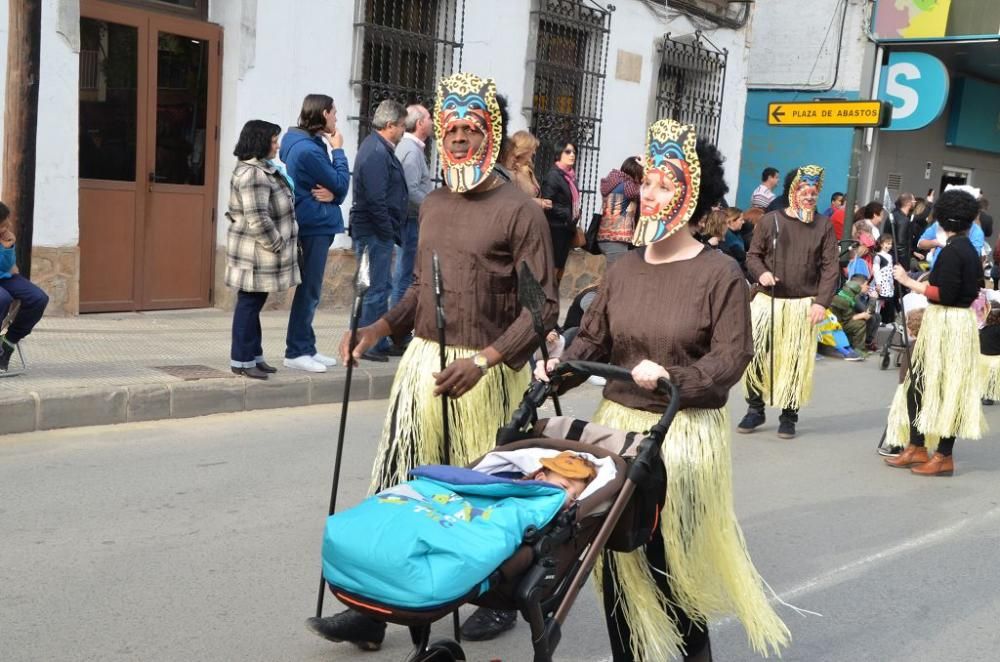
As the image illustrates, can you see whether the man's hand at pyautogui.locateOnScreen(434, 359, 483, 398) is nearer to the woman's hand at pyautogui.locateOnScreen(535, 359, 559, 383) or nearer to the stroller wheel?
the woman's hand at pyautogui.locateOnScreen(535, 359, 559, 383)

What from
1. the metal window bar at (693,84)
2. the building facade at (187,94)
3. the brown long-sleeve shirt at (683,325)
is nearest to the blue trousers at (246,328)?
the building facade at (187,94)

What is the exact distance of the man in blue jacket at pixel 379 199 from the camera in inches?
332

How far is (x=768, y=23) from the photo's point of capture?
20.5m

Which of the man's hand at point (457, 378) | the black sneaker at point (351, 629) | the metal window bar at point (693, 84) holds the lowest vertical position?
the black sneaker at point (351, 629)

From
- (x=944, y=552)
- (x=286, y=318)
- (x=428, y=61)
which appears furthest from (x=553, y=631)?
(x=428, y=61)

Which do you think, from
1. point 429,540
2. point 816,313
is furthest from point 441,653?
point 816,313

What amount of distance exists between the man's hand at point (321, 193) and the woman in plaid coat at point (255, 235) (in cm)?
47

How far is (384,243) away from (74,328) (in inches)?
104

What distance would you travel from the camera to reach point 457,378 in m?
3.75

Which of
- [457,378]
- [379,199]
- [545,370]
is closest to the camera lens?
[545,370]

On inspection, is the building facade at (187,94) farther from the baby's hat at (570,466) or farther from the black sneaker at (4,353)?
the baby's hat at (570,466)

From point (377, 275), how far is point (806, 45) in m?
14.0

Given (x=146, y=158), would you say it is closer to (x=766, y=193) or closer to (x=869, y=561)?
(x=869, y=561)

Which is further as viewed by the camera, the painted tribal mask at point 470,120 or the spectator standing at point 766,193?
the spectator standing at point 766,193
